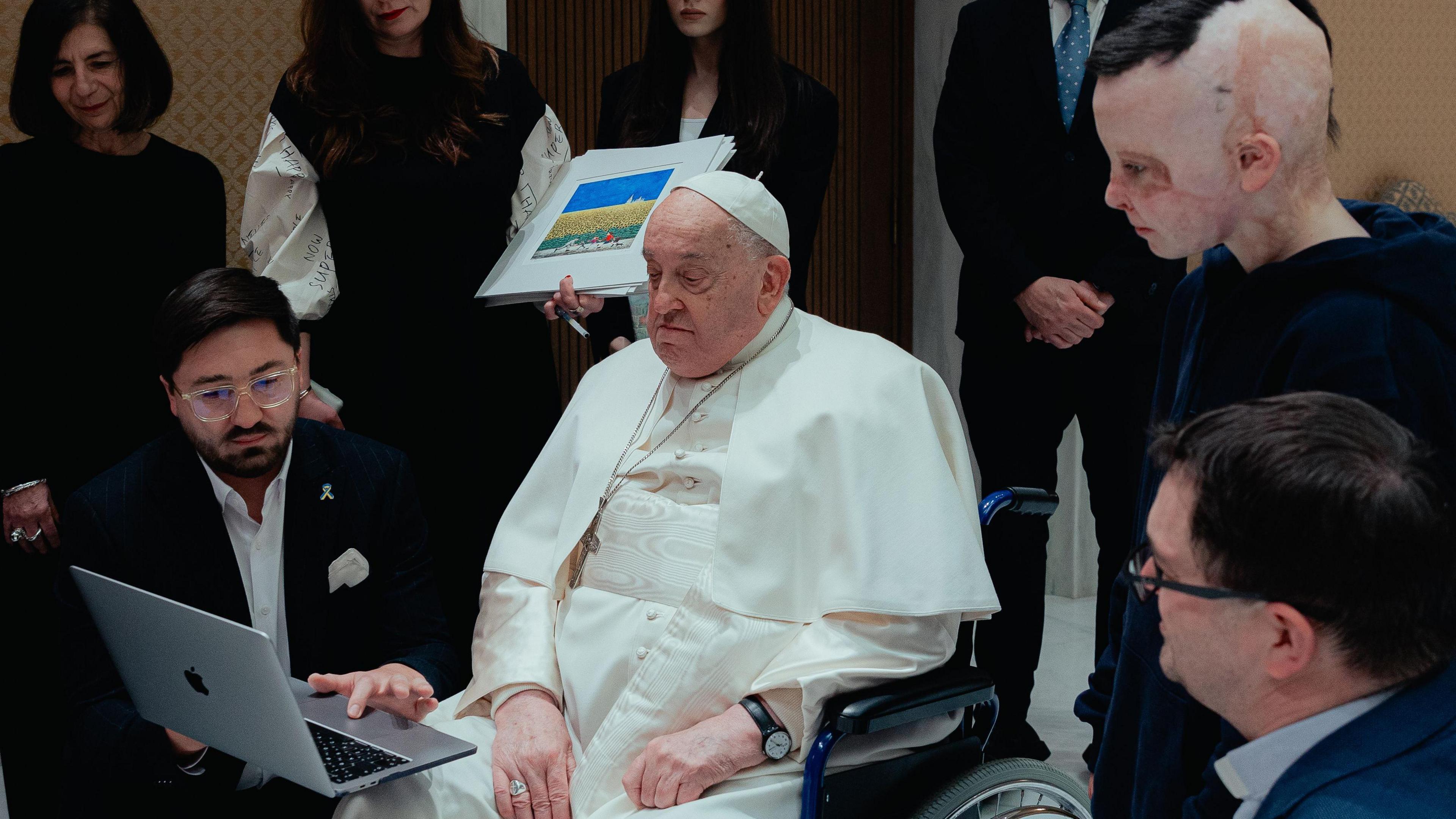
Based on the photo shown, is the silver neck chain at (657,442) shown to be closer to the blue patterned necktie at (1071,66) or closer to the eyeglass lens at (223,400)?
the eyeglass lens at (223,400)

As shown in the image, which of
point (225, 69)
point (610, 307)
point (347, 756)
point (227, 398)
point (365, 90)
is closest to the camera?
point (347, 756)

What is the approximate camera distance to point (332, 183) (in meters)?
2.96

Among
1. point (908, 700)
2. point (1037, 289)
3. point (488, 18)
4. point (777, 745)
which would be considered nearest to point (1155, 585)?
point (908, 700)

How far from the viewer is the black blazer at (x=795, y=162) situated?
3197 mm

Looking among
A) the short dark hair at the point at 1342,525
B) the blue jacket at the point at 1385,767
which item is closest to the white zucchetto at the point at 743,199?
the short dark hair at the point at 1342,525

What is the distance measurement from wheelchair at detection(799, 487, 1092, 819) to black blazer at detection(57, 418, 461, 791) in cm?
76

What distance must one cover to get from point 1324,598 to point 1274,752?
169 mm

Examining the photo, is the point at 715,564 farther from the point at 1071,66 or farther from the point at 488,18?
the point at 488,18

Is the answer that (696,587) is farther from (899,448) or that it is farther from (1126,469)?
(1126,469)

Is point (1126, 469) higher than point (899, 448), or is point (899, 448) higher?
point (899, 448)

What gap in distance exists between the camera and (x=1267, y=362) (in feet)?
4.88

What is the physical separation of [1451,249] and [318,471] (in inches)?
72.2

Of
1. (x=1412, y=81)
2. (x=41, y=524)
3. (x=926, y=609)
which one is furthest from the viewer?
(x=1412, y=81)

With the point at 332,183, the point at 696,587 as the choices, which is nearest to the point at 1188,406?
the point at 696,587
